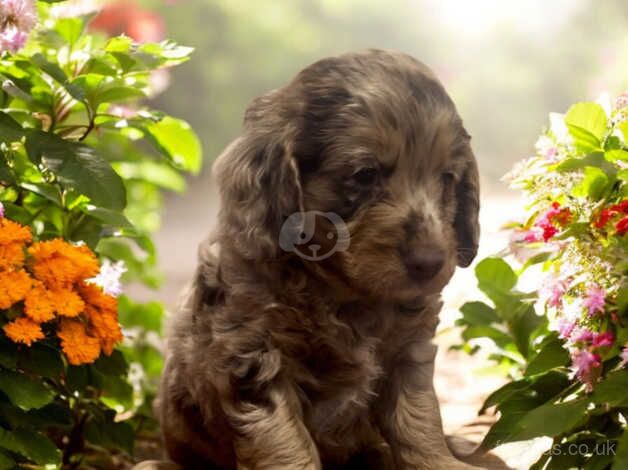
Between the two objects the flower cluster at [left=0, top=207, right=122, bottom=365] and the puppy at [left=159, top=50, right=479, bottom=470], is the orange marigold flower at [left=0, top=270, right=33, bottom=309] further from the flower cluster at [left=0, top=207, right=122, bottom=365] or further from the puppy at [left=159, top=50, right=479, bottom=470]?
the puppy at [left=159, top=50, right=479, bottom=470]

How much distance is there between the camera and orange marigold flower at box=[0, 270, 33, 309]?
2738 mm

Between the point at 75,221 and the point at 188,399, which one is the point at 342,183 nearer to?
the point at 188,399

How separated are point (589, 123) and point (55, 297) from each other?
1.67 metres

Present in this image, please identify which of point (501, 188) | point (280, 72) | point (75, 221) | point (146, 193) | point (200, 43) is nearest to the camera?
point (75, 221)

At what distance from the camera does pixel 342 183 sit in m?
2.50

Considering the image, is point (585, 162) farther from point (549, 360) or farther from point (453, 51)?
point (453, 51)

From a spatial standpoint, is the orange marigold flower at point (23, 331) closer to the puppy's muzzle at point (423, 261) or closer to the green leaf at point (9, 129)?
A: the green leaf at point (9, 129)

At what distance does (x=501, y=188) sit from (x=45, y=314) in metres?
4.50

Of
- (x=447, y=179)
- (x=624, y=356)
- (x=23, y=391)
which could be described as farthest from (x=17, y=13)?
(x=624, y=356)

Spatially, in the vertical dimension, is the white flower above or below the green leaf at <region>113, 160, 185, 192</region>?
below

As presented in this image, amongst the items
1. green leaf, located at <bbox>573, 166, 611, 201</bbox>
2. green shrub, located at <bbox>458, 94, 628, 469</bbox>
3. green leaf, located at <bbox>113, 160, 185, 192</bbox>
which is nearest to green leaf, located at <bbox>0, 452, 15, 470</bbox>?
A: green shrub, located at <bbox>458, 94, 628, 469</bbox>

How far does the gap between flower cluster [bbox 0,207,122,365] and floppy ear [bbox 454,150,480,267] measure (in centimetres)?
109

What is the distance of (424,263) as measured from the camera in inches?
95.0

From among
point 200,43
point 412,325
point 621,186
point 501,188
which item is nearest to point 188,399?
point 412,325
